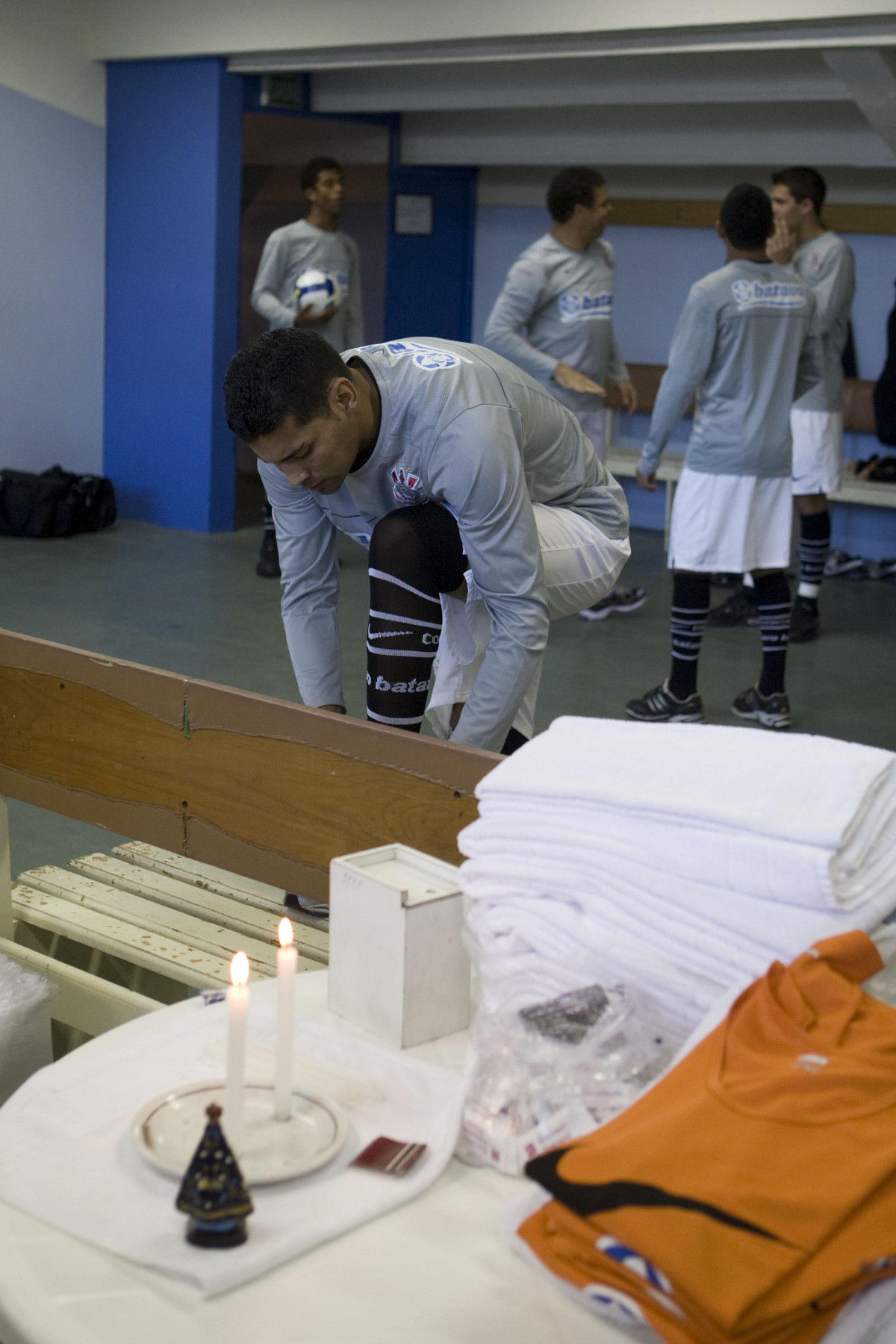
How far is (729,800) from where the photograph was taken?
115cm

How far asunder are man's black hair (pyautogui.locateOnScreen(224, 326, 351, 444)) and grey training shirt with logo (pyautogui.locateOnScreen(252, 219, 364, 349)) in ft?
13.5

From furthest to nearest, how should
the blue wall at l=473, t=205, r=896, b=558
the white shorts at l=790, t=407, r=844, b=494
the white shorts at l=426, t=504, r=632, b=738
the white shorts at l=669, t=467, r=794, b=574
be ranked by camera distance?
the blue wall at l=473, t=205, r=896, b=558 → the white shorts at l=790, t=407, r=844, b=494 → the white shorts at l=669, t=467, r=794, b=574 → the white shorts at l=426, t=504, r=632, b=738

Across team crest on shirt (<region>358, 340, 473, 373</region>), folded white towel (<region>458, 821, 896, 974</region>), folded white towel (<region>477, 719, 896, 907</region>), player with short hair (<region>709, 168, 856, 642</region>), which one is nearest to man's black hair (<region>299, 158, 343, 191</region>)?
player with short hair (<region>709, 168, 856, 642</region>)

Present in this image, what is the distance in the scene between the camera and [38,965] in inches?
76.0

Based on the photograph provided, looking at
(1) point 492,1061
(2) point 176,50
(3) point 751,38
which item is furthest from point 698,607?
(2) point 176,50

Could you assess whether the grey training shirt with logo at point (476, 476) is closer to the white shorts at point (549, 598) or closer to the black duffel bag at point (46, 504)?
the white shorts at point (549, 598)

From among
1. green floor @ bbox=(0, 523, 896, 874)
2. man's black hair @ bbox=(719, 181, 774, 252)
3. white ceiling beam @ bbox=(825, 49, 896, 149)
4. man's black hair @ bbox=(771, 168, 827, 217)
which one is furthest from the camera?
man's black hair @ bbox=(771, 168, 827, 217)

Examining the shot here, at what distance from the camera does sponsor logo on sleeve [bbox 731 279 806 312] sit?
3.96 meters

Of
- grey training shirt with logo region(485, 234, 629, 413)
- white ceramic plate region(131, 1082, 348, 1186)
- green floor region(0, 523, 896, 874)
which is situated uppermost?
grey training shirt with logo region(485, 234, 629, 413)

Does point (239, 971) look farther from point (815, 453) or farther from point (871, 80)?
point (871, 80)

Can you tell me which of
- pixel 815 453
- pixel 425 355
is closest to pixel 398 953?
pixel 425 355

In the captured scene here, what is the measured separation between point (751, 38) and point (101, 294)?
388cm

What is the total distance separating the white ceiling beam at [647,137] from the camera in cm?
668

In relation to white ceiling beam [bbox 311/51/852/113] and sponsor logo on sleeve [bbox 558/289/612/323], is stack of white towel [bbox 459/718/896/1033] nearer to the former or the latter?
sponsor logo on sleeve [bbox 558/289/612/323]
